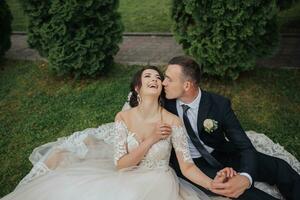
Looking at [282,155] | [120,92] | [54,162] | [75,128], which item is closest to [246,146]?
[282,155]

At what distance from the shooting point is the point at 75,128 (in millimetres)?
6418

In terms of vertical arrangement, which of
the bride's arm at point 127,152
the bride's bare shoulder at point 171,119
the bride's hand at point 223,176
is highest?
the bride's bare shoulder at point 171,119

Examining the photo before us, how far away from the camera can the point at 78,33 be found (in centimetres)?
743

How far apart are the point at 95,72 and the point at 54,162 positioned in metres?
3.27

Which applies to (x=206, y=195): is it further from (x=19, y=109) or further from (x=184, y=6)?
(x=19, y=109)

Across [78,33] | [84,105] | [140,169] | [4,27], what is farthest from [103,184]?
[4,27]

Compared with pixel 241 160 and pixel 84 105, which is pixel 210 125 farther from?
pixel 84 105

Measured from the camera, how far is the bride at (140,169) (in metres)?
3.73

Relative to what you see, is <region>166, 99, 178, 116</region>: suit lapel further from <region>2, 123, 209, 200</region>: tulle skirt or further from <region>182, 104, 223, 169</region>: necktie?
<region>2, 123, 209, 200</region>: tulle skirt

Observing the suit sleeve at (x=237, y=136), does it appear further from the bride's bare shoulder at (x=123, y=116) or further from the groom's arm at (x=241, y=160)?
the bride's bare shoulder at (x=123, y=116)

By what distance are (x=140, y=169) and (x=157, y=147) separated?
0.79 ft

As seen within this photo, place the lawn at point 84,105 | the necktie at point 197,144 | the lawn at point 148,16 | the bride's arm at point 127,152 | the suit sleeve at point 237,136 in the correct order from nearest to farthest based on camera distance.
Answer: the bride's arm at point 127,152
the suit sleeve at point 237,136
the necktie at point 197,144
the lawn at point 84,105
the lawn at point 148,16

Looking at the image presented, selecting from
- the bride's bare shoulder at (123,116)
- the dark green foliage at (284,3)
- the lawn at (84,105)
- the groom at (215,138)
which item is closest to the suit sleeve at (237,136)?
the groom at (215,138)

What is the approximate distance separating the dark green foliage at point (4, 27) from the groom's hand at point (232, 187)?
6453mm
